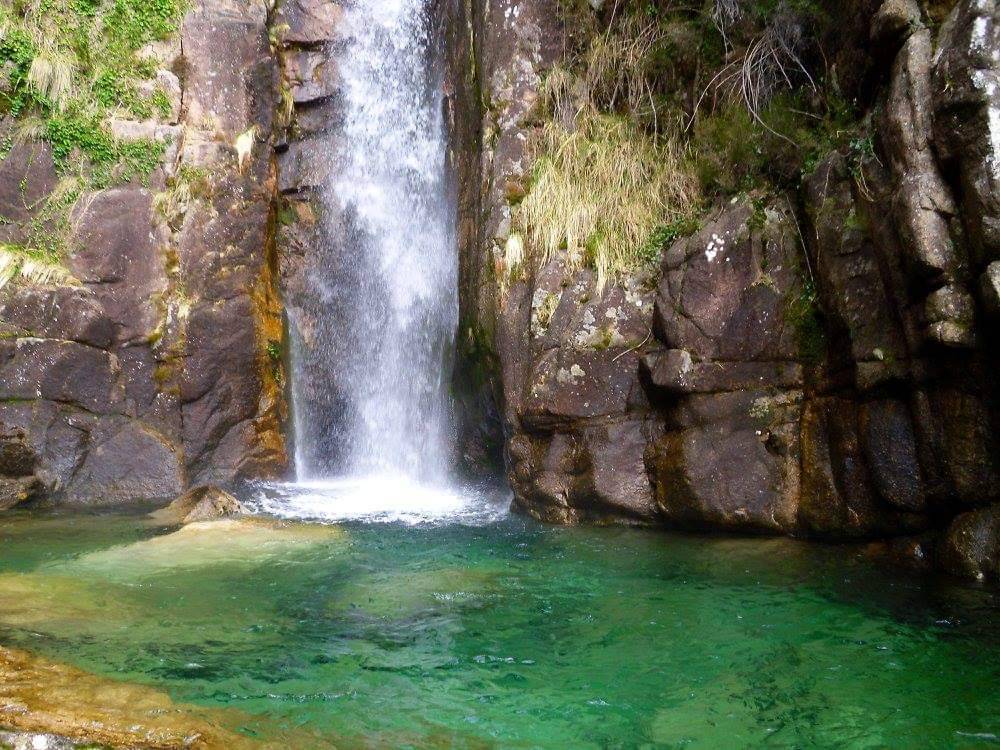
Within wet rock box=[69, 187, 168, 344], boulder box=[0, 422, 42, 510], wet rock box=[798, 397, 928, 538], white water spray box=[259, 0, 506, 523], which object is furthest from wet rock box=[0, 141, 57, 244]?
wet rock box=[798, 397, 928, 538]

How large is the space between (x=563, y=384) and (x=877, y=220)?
2948mm

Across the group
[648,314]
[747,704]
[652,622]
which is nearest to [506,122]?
[648,314]

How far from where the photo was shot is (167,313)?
972 cm

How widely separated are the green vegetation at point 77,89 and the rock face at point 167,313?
168 millimetres

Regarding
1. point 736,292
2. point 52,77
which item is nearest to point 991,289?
point 736,292

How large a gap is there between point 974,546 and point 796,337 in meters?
2.07

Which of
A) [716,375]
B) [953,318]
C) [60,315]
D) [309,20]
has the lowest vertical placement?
[716,375]

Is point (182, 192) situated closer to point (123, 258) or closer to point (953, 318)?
point (123, 258)

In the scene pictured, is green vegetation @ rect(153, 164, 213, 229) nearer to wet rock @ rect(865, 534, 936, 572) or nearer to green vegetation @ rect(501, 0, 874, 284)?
green vegetation @ rect(501, 0, 874, 284)

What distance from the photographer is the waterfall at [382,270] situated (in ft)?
35.2

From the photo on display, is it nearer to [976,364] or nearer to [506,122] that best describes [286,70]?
[506,122]

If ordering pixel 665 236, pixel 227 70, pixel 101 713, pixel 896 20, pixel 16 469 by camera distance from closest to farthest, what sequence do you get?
pixel 101 713 < pixel 896 20 < pixel 665 236 < pixel 16 469 < pixel 227 70

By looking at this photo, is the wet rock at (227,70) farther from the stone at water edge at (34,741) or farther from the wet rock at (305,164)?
the stone at water edge at (34,741)

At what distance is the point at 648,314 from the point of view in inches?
294
